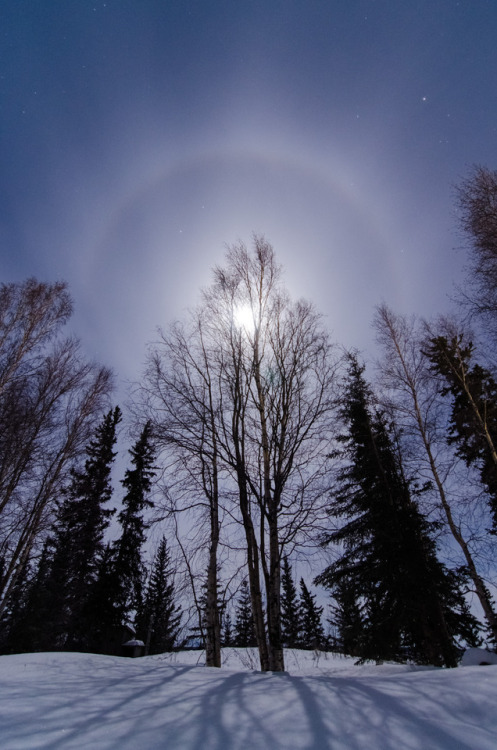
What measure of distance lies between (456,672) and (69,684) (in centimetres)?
356

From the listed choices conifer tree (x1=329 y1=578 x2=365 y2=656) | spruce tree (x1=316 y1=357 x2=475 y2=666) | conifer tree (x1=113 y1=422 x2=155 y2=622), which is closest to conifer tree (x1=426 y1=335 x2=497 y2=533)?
spruce tree (x1=316 y1=357 x2=475 y2=666)

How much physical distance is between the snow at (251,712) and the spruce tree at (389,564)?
4.48 meters

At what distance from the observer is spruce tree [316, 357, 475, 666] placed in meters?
8.29

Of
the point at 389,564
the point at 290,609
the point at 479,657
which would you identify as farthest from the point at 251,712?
the point at 290,609

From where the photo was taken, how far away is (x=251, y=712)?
2344 mm

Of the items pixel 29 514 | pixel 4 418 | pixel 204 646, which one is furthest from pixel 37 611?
pixel 204 646

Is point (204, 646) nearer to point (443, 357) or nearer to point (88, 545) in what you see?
point (443, 357)

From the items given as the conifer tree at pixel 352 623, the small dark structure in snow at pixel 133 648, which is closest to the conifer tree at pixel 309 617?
the small dark structure in snow at pixel 133 648

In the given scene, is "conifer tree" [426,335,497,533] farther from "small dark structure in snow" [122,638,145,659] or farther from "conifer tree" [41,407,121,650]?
"small dark structure in snow" [122,638,145,659]

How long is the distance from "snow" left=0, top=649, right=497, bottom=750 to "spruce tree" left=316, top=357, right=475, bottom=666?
176 inches

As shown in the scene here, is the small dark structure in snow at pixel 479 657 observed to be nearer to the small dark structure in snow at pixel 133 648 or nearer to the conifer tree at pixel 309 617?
the small dark structure in snow at pixel 133 648

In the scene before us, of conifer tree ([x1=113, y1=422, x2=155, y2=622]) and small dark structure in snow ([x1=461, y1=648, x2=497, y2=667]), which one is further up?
conifer tree ([x1=113, y1=422, x2=155, y2=622])

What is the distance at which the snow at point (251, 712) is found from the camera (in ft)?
6.18

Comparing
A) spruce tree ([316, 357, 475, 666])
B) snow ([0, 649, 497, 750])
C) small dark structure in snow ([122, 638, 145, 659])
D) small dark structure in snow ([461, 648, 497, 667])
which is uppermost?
spruce tree ([316, 357, 475, 666])
